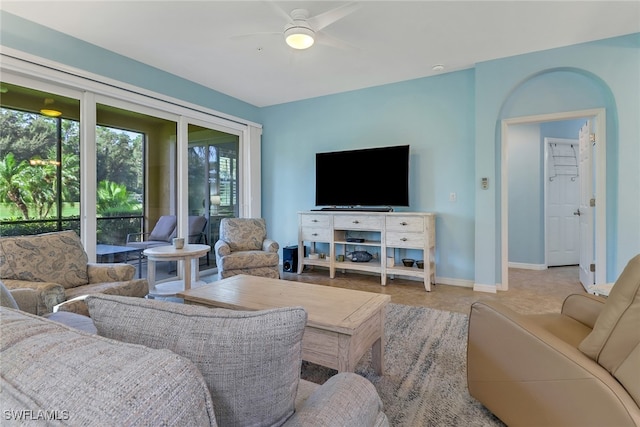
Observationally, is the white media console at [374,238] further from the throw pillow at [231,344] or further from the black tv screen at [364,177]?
the throw pillow at [231,344]

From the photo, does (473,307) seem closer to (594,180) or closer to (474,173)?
(474,173)

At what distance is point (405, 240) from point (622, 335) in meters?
2.78

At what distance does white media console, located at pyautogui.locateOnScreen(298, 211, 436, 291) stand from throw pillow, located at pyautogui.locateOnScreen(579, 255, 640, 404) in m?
Answer: 2.59

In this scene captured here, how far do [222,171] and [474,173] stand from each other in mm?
3610

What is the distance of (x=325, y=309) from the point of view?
5.59ft

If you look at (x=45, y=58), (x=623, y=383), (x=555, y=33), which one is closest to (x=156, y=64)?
(x=45, y=58)

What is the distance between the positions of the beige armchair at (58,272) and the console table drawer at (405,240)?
272cm

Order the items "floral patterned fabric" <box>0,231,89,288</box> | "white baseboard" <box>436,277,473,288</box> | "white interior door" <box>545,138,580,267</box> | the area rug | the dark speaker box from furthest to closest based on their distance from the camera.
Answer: "white interior door" <box>545,138,580,267</box>, the dark speaker box, "white baseboard" <box>436,277,473,288</box>, "floral patterned fabric" <box>0,231,89,288</box>, the area rug

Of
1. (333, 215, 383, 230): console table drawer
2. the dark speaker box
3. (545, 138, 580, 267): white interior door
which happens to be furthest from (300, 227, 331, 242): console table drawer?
(545, 138, 580, 267): white interior door

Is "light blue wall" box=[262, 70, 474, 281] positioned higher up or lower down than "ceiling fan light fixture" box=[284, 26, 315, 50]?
lower down

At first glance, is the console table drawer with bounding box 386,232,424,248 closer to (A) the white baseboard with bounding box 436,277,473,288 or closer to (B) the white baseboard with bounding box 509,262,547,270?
(A) the white baseboard with bounding box 436,277,473,288

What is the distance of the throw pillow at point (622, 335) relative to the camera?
943 millimetres

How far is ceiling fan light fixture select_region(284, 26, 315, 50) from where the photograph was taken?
255 centimetres

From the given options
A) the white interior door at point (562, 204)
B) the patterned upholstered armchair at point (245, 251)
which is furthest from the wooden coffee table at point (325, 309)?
the white interior door at point (562, 204)
